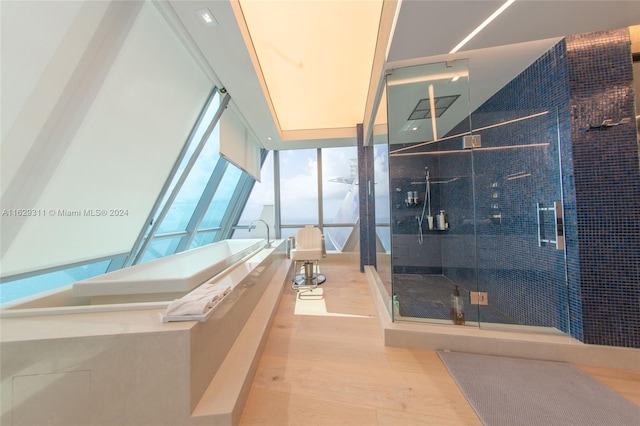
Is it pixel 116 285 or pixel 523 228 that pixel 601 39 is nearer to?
pixel 523 228

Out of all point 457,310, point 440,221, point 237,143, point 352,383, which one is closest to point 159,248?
point 237,143

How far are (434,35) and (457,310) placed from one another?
2.25 meters

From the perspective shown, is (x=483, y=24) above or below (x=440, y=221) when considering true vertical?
above

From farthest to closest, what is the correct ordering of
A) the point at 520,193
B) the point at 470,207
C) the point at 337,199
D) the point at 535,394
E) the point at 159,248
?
the point at 337,199 < the point at 159,248 < the point at 470,207 < the point at 520,193 < the point at 535,394

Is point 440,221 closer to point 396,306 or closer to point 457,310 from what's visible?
point 457,310

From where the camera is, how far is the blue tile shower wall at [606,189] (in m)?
1.47

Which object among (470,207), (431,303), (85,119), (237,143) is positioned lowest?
(431,303)

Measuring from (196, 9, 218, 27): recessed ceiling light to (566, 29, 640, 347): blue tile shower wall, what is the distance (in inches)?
110

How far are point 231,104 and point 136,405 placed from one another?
124 inches

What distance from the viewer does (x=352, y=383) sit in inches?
52.1

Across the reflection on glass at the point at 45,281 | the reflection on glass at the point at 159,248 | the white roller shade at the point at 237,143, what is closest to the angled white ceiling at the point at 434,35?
the white roller shade at the point at 237,143

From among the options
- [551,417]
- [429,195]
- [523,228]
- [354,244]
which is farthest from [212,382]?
[354,244]

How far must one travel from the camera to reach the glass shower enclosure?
71.4 inches

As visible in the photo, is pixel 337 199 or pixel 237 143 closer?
pixel 237 143
